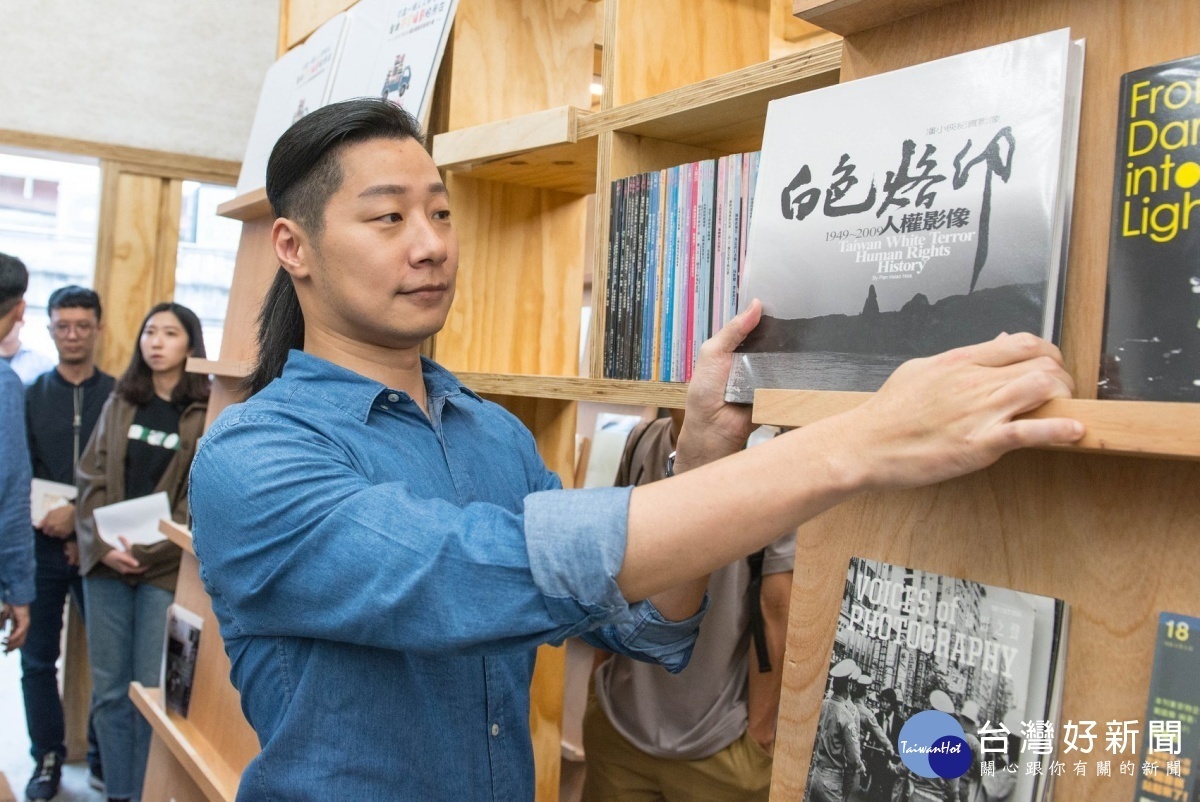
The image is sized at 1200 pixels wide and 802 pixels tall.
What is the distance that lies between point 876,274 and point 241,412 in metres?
0.67

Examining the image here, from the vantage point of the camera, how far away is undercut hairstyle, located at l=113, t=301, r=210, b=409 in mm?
3510

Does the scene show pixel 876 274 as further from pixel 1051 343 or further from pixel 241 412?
pixel 241 412

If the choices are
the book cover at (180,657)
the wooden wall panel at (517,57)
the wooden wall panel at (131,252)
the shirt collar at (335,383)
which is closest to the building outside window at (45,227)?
the wooden wall panel at (131,252)

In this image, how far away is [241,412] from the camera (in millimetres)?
1102

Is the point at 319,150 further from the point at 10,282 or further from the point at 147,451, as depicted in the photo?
the point at 147,451

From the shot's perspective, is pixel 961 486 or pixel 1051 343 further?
pixel 961 486

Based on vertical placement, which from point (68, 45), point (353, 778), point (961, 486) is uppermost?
point (68, 45)

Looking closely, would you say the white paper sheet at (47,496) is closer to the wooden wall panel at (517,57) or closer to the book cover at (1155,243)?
the wooden wall panel at (517,57)

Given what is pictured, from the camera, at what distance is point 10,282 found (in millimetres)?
2893

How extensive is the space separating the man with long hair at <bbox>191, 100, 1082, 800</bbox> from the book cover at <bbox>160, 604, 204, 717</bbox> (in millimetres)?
1152

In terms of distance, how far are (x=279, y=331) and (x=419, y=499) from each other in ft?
2.21

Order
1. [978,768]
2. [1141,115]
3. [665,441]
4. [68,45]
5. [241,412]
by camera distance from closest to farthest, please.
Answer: [1141,115] → [978,768] → [241,412] → [665,441] → [68,45]

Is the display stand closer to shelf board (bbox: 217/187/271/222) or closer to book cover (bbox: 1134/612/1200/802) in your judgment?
book cover (bbox: 1134/612/1200/802)

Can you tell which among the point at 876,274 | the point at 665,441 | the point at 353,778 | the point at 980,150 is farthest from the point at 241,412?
the point at 665,441
